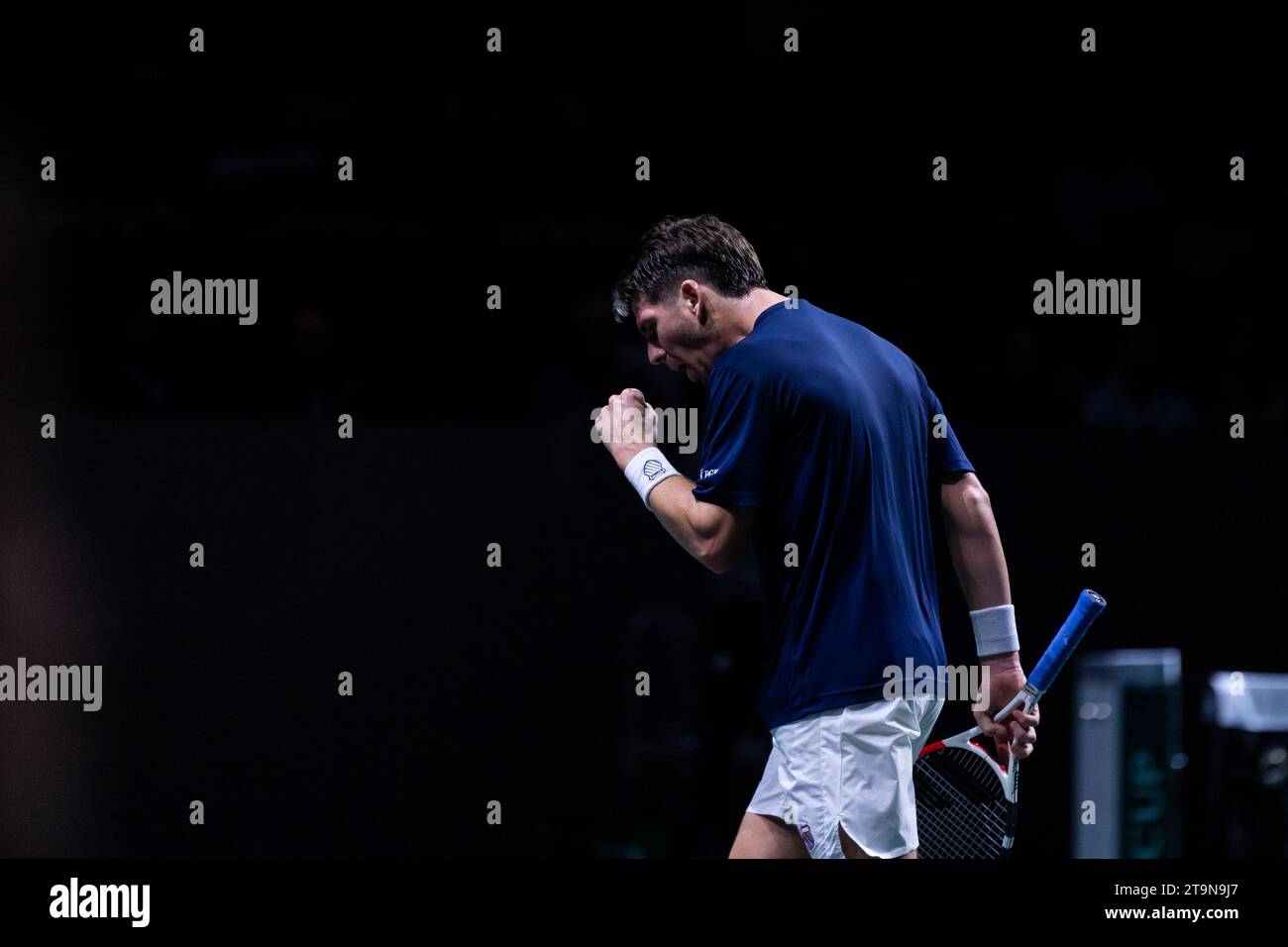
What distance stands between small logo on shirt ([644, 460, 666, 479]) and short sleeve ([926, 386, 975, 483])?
0.52m

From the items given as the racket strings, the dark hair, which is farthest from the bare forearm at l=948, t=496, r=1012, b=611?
the dark hair

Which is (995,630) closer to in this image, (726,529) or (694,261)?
(726,529)

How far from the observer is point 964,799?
313cm

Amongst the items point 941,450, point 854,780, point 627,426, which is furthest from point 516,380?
point 854,780

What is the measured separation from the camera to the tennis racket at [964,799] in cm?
308

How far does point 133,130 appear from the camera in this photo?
4875mm

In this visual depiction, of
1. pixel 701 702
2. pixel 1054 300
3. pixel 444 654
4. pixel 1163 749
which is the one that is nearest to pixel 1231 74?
pixel 1054 300

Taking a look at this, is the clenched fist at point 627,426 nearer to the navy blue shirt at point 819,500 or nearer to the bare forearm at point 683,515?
the bare forearm at point 683,515

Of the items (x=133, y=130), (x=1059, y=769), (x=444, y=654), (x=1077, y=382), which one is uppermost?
(x=133, y=130)

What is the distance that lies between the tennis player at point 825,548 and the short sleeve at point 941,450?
0.10 metres

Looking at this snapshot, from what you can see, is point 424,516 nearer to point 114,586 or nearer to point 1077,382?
point 114,586

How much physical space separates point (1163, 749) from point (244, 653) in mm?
2647

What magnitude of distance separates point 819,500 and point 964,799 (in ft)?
2.51

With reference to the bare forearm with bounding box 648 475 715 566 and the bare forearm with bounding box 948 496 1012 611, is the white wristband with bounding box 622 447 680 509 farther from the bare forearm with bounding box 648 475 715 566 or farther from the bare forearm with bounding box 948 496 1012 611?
the bare forearm with bounding box 948 496 1012 611
